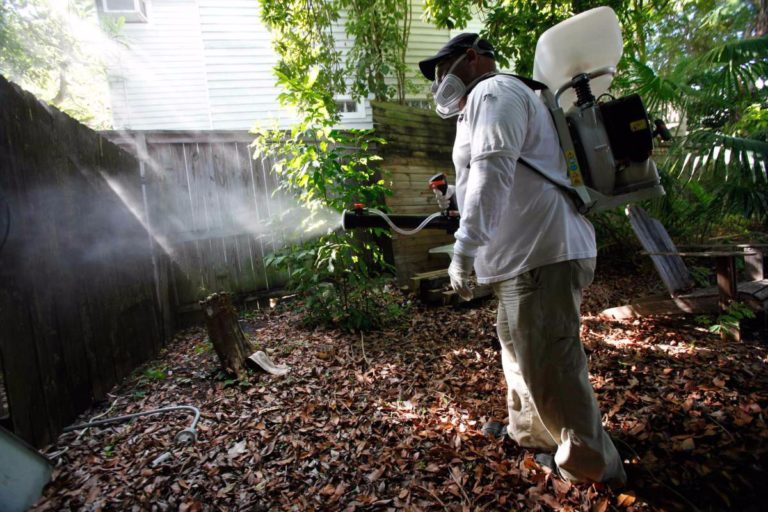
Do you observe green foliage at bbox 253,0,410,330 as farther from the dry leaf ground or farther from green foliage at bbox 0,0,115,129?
green foliage at bbox 0,0,115,129

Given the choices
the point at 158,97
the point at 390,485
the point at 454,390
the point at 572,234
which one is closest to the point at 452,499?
the point at 390,485

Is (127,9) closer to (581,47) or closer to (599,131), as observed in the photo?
(581,47)

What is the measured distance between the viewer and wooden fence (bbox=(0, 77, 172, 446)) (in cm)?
211

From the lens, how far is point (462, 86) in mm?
1819

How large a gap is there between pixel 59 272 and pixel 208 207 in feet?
8.36

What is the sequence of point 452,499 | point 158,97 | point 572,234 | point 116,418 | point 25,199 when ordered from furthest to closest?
1. point 158,97
2. point 116,418
3. point 25,199
4. point 452,499
5. point 572,234

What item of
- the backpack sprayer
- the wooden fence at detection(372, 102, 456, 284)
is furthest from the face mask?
the wooden fence at detection(372, 102, 456, 284)

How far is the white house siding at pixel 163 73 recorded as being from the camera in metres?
8.92

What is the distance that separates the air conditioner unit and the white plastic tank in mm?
10626

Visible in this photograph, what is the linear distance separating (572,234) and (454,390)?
1.69 metres

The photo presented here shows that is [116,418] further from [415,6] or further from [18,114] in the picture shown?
[415,6]

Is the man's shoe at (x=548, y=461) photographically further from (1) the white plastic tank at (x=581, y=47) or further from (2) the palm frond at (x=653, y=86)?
(2) the palm frond at (x=653, y=86)

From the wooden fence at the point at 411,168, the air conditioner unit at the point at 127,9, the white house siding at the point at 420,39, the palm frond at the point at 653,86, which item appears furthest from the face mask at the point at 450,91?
the air conditioner unit at the point at 127,9

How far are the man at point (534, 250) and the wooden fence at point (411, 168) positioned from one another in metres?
3.80
